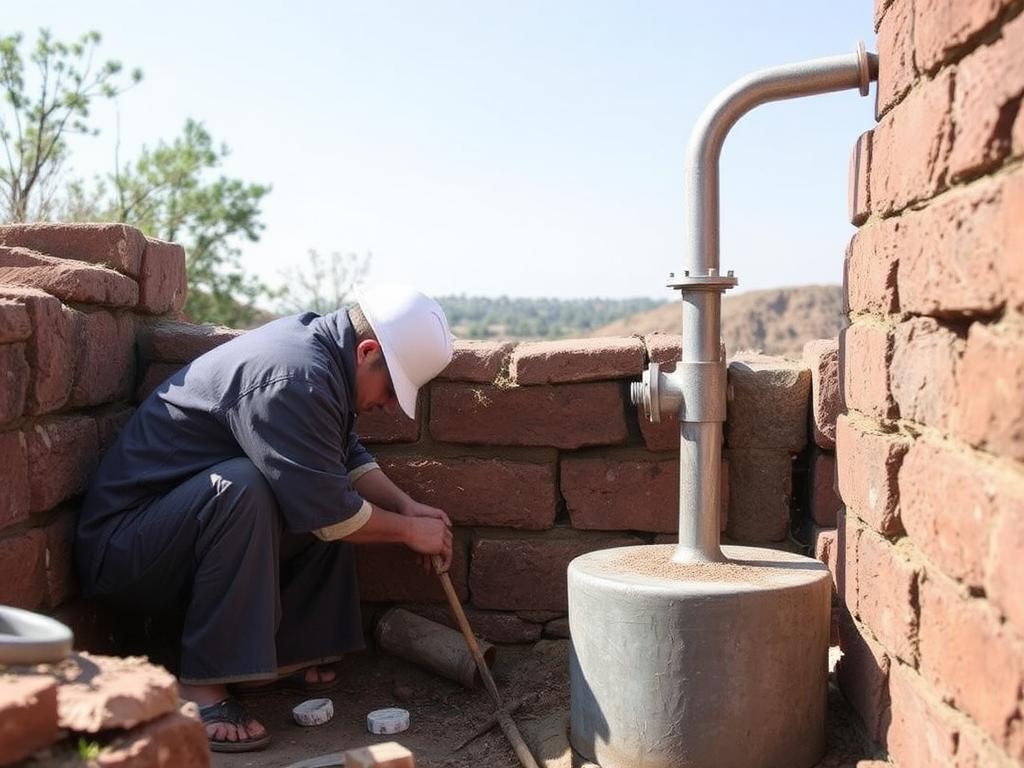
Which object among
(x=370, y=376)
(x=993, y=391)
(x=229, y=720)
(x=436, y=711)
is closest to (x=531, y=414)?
(x=370, y=376)

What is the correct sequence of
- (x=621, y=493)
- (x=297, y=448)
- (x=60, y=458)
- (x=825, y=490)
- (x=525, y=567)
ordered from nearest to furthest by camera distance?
(x=297, y=448) < (x=60, y=458) < (x=825, y=490) < (x=621, y=493) < (x=525, y=567)

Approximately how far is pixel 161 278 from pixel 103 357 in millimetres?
574

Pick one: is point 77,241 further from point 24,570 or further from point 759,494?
point 759,494

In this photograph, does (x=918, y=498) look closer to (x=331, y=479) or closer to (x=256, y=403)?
(x=331, y=479)

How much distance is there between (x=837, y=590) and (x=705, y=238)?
118cm

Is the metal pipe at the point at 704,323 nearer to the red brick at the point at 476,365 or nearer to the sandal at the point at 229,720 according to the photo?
the red brick at the point at 476,365

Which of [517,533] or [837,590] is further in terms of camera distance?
[517,533]

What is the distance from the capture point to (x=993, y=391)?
2.05 metres

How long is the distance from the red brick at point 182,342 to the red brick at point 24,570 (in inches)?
39.1

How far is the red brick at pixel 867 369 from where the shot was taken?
2.85 m

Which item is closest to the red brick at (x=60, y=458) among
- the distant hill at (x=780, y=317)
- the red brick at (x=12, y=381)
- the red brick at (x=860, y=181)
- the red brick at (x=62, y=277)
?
the red brick at (x=12, y=381)

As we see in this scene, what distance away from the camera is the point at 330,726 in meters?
3.82

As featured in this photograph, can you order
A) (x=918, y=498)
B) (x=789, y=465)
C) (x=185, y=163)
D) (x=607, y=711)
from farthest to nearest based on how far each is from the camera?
(x=185, y=163), (x=789, y=465), (x=607, y=711), (x=918, y=498)

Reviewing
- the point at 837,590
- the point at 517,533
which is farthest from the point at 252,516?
the point at 837,590
